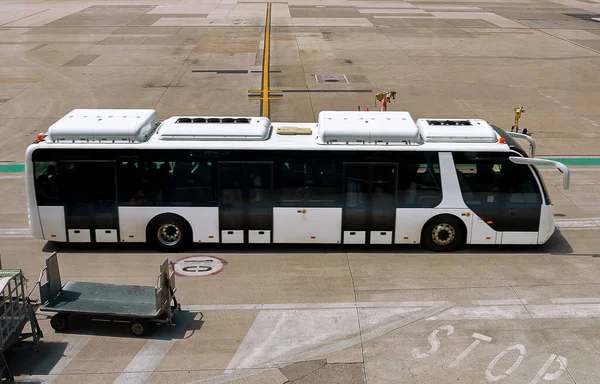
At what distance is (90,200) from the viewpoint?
1394 centimetres

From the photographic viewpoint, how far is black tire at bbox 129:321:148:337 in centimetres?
1088

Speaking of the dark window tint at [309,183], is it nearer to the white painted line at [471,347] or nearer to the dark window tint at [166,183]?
the dark window tint at [166,183]

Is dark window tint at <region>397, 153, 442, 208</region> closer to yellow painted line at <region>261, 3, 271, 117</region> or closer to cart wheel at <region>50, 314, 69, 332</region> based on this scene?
cart wheel at <region>50, 314, 69, 332</region>

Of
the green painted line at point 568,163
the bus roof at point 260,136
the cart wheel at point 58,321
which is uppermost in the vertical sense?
the bus roof at point 260,136

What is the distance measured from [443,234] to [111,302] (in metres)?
6.77

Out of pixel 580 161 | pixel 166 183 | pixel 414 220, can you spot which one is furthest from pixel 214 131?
pixel 580 161

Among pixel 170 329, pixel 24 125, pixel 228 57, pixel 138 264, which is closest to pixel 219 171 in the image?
pixel 138 264

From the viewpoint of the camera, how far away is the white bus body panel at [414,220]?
14.0m

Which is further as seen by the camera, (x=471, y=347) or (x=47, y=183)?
(x=47, y=183)

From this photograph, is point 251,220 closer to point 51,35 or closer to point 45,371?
point 45,371

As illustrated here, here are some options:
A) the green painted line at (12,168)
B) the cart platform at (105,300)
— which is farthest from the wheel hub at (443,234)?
the green painted line at (12,168)

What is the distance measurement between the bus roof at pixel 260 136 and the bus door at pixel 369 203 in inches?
18.9

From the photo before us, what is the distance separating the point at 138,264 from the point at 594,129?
58.6 feet

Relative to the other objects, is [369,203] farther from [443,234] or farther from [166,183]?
[166,183]
